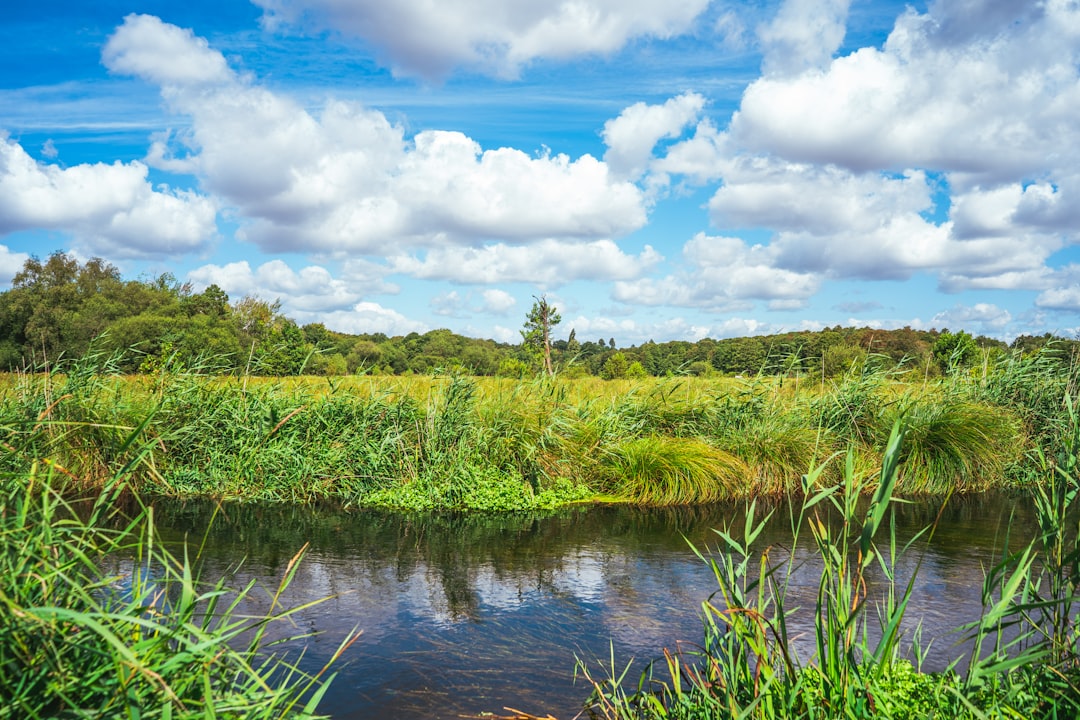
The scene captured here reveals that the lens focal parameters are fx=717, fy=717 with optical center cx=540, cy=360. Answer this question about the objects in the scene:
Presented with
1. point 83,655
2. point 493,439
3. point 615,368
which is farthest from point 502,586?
point 615,368

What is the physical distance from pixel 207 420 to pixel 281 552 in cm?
329

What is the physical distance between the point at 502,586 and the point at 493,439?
360 centimetres

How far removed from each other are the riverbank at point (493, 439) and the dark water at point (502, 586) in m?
0.56

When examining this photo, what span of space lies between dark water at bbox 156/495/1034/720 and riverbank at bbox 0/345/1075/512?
56 centimetres

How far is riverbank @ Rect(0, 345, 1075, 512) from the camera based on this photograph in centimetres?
917

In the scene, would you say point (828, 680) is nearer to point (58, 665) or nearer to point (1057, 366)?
point (58, 665)

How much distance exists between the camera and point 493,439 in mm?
9633

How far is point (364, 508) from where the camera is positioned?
906 cm

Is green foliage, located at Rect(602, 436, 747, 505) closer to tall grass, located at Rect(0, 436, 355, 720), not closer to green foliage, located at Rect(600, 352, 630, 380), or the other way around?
tall grass, located at Rect(0, 436, 355, 720)

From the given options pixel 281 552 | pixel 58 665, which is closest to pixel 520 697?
pixel 58 665

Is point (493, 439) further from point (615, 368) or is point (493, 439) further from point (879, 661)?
point (615, 368)

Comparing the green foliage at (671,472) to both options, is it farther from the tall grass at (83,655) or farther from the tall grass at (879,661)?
the tall grass at (83,655)

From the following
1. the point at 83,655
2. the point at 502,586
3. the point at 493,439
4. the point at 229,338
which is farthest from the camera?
the point at 229,338

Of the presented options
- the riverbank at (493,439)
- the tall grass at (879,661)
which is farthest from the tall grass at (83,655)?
the riverbank at (493,439)
